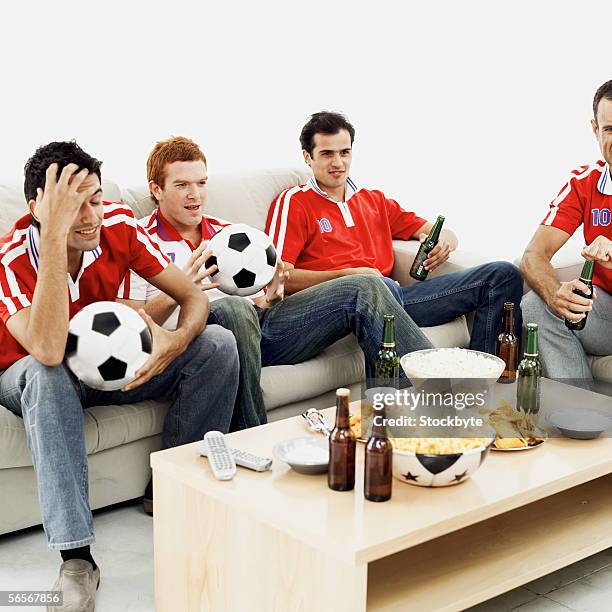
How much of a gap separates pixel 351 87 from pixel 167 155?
224 centimetres

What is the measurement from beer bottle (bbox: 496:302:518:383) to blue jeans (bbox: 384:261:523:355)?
0.59 m

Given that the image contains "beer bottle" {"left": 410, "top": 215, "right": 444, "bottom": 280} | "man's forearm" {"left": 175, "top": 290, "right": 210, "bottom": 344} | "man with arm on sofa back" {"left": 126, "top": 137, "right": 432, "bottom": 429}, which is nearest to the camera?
"man's forearm" {"left": 175, "top": 290, "right": 210, "bottom": 344}

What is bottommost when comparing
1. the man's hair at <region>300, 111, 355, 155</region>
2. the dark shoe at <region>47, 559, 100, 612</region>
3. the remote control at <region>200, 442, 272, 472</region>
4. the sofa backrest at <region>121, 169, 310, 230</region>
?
the dark shoe at <region>47, 559, 100, 612</region>

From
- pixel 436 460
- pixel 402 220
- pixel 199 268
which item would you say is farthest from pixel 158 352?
pixel 402 220

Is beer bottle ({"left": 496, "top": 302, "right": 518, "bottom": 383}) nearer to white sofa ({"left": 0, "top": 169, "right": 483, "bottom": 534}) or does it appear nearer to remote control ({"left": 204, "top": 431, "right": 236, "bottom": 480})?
white sofa ({"left": 0, "top": 169, "right": 483, "bottom": 534})

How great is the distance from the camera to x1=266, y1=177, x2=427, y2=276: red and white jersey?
3459 millimetres

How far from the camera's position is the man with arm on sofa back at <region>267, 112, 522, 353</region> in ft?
11.2

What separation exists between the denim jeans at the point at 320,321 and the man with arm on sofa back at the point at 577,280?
19.5 inches

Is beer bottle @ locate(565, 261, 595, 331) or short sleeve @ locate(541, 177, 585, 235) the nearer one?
beer bottle @ locate(565, 261, 595, 331)

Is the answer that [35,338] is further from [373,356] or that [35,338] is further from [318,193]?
[318,193]

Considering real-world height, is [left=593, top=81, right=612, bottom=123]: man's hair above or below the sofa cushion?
above

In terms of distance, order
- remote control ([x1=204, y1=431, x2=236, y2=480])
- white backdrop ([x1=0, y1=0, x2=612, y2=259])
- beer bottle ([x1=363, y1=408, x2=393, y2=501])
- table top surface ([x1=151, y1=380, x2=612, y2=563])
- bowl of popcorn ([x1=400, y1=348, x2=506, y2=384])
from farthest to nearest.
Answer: white backdrop ([x1=0, y1=0, x2=612, y2=259]) < bowl of popcorn ([x1=400, y1=348, x2=506, y2=384]) < remote control ([x1=204, y1=431, x2=236, y2=480]) < beer bottle ([x1=363, y1=408, x2=393, y2=501]) < table top surface ([x1=151, y1=380, x2=612, y2=563])

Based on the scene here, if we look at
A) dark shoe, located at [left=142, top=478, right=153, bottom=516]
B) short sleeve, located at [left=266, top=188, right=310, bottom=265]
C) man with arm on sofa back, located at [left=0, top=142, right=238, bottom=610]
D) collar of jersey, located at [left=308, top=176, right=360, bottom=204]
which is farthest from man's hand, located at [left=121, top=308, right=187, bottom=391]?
collar of jersey, located at [left=308, top=176, right=360, bottom=204]

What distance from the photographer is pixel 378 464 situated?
81.0 inches
